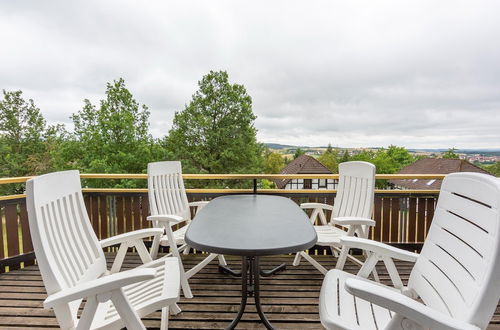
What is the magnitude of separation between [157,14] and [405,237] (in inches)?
199

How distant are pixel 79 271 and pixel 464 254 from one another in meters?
1.81

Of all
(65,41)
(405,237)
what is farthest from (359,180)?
(65,41)

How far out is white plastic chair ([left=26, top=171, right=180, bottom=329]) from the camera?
1009 mm

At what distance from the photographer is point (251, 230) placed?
5.10 feet

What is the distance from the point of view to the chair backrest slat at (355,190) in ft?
7.83

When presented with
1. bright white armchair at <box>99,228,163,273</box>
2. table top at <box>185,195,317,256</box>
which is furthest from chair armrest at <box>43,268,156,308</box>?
bright white armchair at <box>99,228,163,273</box>

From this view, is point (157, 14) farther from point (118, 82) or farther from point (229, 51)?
point (118, 82)

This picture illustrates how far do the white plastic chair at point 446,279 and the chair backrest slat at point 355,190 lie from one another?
3.17 feet

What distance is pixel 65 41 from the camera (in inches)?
207

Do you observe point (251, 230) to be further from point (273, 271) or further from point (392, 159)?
point (392, 159)

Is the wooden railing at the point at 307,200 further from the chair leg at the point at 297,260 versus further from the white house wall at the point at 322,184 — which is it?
the white house wall at the point at 322,184

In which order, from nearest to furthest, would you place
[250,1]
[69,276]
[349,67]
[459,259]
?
[459,259], [69,276], [250,1], [349,67]

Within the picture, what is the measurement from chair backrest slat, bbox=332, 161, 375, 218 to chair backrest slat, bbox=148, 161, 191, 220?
65.4 inches

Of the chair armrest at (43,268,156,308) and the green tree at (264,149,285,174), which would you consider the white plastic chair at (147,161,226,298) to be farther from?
the green tree at (264,149,285,174)
